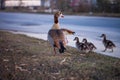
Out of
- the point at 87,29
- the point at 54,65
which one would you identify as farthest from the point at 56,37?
the point at 87,29

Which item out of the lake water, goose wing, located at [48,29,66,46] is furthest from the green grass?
the lake water

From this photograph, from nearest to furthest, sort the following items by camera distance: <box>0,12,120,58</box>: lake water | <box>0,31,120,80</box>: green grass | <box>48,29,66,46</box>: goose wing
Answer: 1. <box>0,31,120,80</box>: green grass
2. <box>48,29,66,46</box>: goose wing
3. <box>0,12,120,58</box>: lake water

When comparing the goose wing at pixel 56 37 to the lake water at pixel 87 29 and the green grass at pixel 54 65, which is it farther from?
the lake water at pixel 87 29

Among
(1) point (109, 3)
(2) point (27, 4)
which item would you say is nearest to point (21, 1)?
(2) point (27, 4)

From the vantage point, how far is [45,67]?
6.96 metres

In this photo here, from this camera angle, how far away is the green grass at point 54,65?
625 cm

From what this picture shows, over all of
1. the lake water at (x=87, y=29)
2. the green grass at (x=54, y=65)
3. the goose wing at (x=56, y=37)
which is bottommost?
the lake water at (x=87, y=29)

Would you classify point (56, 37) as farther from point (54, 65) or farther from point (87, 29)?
point (87, 29)

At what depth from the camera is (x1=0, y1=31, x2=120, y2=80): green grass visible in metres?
6.25

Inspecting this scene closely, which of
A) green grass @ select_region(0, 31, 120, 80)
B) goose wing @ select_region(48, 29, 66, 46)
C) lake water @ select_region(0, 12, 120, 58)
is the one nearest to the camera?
green grass @ select_region(0, 31, 120, 80)

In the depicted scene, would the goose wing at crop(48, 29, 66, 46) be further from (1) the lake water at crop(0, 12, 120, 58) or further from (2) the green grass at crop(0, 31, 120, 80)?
(1) the lake water at crop(0, 12, 120, 58)

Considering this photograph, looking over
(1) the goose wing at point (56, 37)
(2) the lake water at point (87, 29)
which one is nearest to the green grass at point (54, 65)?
(1) the goose wing at point (56, 37)

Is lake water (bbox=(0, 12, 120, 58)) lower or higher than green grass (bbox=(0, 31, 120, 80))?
lower

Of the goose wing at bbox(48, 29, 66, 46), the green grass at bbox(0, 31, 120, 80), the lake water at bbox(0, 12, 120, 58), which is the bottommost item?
the lake water at bbox(0, 12, 120, 58)
